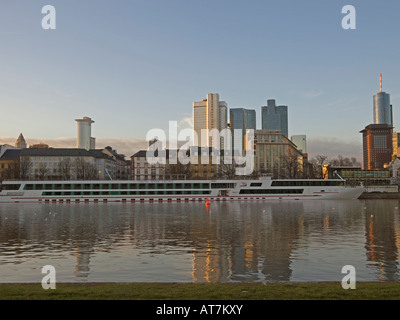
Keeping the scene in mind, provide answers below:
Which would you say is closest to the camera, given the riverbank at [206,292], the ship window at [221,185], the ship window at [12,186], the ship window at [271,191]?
the riverbank at [206,292]

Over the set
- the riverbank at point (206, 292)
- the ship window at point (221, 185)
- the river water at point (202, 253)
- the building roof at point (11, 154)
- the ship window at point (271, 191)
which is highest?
the building roof at point (11, 154)

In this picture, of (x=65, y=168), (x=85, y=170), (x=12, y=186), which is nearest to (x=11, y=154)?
(x=65, y=168)

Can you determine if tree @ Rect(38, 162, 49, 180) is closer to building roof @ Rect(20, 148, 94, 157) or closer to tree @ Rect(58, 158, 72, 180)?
building roof @ Rect(20, 148, 94, 157)

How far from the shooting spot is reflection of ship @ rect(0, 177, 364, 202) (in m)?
101

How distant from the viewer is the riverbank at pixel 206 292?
12102 mm

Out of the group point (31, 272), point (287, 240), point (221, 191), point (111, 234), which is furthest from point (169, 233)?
point (221, 191)

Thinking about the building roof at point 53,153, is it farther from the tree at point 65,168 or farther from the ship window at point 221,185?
the ship window at point 221,185

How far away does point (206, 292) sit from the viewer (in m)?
12.7

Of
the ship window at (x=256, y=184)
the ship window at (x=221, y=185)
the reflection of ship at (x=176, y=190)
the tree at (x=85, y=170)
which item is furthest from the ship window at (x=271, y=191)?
the tree at (x=85, y=170)

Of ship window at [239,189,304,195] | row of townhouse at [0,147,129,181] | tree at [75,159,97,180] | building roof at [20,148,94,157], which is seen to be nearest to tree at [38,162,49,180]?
row of townhouse at [0,147,129,181]

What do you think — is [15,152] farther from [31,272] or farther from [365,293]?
[365,293]

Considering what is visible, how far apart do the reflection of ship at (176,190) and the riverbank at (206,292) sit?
3453 inches

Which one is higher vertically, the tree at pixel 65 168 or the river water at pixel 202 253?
the tree at pixel 65 168

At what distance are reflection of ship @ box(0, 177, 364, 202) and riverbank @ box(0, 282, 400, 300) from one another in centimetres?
8771
